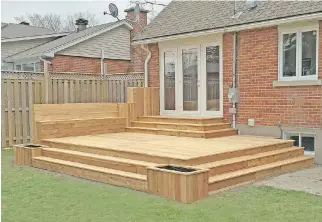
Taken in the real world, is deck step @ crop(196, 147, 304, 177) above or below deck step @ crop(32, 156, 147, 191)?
above

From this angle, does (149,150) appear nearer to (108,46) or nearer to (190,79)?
(190,79)

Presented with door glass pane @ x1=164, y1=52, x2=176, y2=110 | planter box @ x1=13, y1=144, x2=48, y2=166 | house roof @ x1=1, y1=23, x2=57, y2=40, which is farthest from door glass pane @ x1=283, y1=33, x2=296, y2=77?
house roof @ x1=1, y1=23, x2=57, y2=40

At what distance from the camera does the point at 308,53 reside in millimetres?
9023

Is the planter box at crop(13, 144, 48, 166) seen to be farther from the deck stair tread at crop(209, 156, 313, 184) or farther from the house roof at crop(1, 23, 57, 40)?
the house roof at crop(1, 23, 57, 40)

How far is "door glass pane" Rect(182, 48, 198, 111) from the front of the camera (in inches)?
452

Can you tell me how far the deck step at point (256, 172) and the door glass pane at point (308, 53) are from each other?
6.48 feet

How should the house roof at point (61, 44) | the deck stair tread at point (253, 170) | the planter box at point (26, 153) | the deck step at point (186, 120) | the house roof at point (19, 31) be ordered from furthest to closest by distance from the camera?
1. the house roof at point (19, 31)
2. the house roof at point (61, 44)
3. the deck step at point (186, 120)
4. the planter box at point (26, 153)
5. the deck stair tread at point (253, 170)

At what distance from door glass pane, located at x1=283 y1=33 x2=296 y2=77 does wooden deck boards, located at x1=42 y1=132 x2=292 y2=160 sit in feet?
5.43

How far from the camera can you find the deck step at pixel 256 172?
6349 millimetres

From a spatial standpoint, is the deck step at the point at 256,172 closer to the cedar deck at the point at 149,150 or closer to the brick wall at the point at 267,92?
the cedar deck at the point at 149,150

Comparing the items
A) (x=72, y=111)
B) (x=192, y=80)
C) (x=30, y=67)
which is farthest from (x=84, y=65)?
(x=192, y=80)

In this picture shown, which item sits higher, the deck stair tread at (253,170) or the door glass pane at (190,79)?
the door glass pane at (190,79)

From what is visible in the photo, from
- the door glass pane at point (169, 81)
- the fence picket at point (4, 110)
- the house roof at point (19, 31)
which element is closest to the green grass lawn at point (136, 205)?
the fence picket at point (4, 110)

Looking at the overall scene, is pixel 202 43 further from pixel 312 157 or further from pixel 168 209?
pixel 168 209
